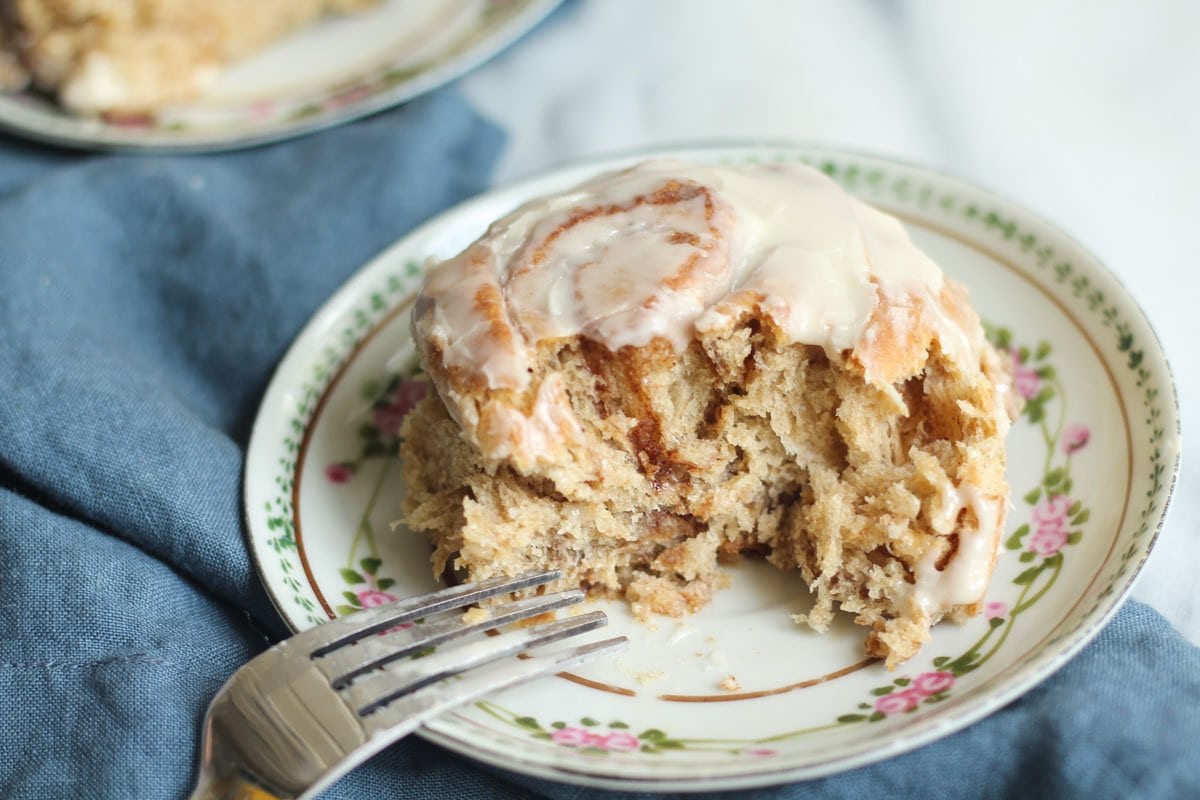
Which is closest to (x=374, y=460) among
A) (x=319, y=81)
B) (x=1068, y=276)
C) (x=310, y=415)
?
(x=310, y=415)

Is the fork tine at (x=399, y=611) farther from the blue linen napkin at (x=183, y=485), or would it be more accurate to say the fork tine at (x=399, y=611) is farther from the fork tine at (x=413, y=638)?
the blue linen napkin at (x=183, y=485)

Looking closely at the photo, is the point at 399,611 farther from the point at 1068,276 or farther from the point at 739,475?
the point at 1068,276

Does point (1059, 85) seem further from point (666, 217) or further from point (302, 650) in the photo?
point (302, 650)

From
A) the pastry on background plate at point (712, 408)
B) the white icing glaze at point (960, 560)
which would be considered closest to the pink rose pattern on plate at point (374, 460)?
the pastry on background plate at point (712, 408)

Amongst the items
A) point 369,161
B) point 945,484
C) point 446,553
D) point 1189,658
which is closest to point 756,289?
point 945,484

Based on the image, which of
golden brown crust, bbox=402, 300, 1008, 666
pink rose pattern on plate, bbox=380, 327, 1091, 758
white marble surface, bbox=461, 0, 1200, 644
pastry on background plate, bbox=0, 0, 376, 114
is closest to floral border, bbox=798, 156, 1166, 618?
pink rose pattern on plate, bbox=380, 327, 1091, 758

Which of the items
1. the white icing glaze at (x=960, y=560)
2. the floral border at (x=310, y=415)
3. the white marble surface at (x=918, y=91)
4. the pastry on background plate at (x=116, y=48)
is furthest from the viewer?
the pastry on background plate at (x=116, y=48)

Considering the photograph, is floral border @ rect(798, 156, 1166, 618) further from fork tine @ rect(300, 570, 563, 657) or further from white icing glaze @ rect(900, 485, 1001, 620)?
fork tine @ rect(300, 570, 563, 657)
